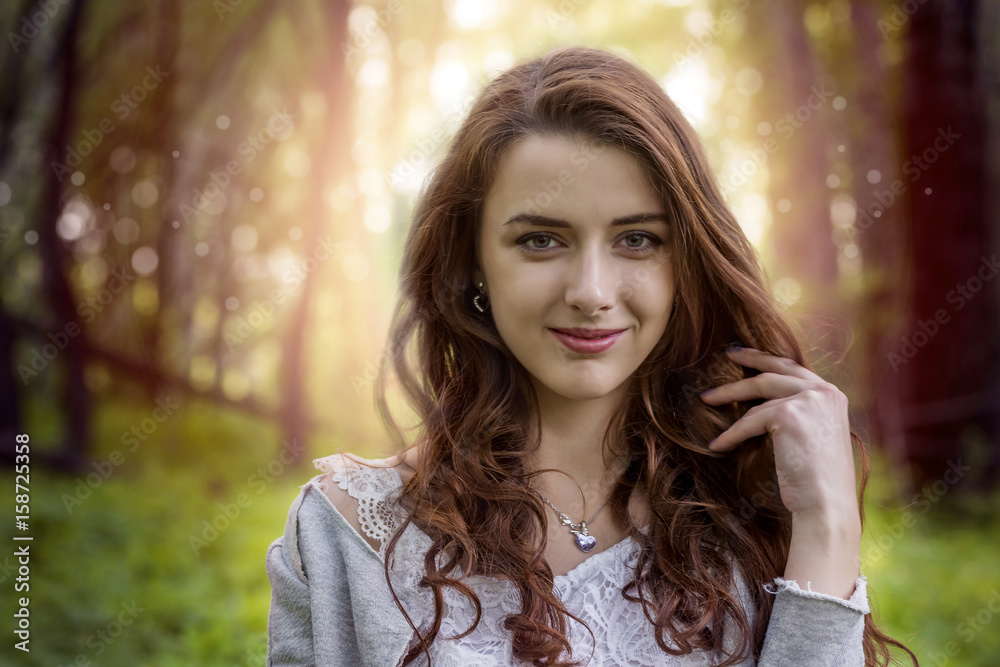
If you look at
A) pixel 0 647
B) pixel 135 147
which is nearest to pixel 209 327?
pixel 135 147

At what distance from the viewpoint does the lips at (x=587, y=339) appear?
149cm

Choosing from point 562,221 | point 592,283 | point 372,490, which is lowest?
point 372,490

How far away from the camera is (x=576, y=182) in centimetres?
146

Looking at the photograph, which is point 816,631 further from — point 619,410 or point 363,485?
point 363,485

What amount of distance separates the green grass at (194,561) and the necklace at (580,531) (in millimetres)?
1609

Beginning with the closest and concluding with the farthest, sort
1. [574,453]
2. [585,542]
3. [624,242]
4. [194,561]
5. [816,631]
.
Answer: [816,631] → [624,242] → [585,542] → [574,453] → [194,561]

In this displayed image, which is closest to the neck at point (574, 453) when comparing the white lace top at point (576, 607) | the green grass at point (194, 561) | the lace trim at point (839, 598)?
the white lace top at point (576, 607)

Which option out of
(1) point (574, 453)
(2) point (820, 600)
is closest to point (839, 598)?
(2) point (820, 600)

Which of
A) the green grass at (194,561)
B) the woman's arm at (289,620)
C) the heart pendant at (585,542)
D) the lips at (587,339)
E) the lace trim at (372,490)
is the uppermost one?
the lips at (587,339)

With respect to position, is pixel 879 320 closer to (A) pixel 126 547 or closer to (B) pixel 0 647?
(A) pixel 126 547

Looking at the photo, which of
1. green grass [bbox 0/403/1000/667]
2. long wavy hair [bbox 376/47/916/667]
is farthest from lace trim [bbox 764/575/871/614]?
green grass [bbox 0/403/1000/667]

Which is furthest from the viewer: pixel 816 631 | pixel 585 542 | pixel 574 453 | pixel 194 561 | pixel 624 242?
pixel 194 561

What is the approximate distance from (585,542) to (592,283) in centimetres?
56

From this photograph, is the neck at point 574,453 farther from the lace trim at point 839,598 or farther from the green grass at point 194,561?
the green grass at point 194,561
